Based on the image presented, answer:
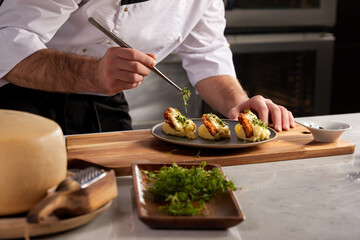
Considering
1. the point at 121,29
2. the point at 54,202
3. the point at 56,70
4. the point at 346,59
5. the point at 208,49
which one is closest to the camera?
the point at 54,202

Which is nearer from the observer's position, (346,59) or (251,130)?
(251,130)

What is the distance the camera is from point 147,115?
2938mm

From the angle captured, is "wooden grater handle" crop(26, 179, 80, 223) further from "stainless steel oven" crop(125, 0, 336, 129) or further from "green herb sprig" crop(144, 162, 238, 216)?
"stainless steel oven" crop(125, 0, 336, 129)

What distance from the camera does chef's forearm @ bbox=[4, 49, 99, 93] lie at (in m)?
1.62

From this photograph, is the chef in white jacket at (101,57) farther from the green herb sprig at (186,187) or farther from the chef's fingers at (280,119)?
the green herb sprig at (186,187)

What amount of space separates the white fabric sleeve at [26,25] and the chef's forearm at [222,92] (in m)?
0.70

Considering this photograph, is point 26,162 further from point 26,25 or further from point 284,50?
point 284,50

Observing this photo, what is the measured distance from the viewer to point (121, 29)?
188 cm

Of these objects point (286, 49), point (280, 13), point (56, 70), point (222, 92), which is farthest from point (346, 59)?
point (56, 70)

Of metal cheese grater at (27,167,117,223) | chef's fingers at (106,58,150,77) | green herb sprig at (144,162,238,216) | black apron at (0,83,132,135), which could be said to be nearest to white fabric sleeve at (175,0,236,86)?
black apron at (0,83,132,135)

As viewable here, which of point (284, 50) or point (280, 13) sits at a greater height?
point (280, 13)

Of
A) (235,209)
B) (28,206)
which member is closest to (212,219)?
(235,209)

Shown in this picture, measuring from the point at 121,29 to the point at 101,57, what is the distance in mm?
171

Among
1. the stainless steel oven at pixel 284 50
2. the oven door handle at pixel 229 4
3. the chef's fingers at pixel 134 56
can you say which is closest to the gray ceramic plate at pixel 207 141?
the chef's fingers at pixel 134 56
